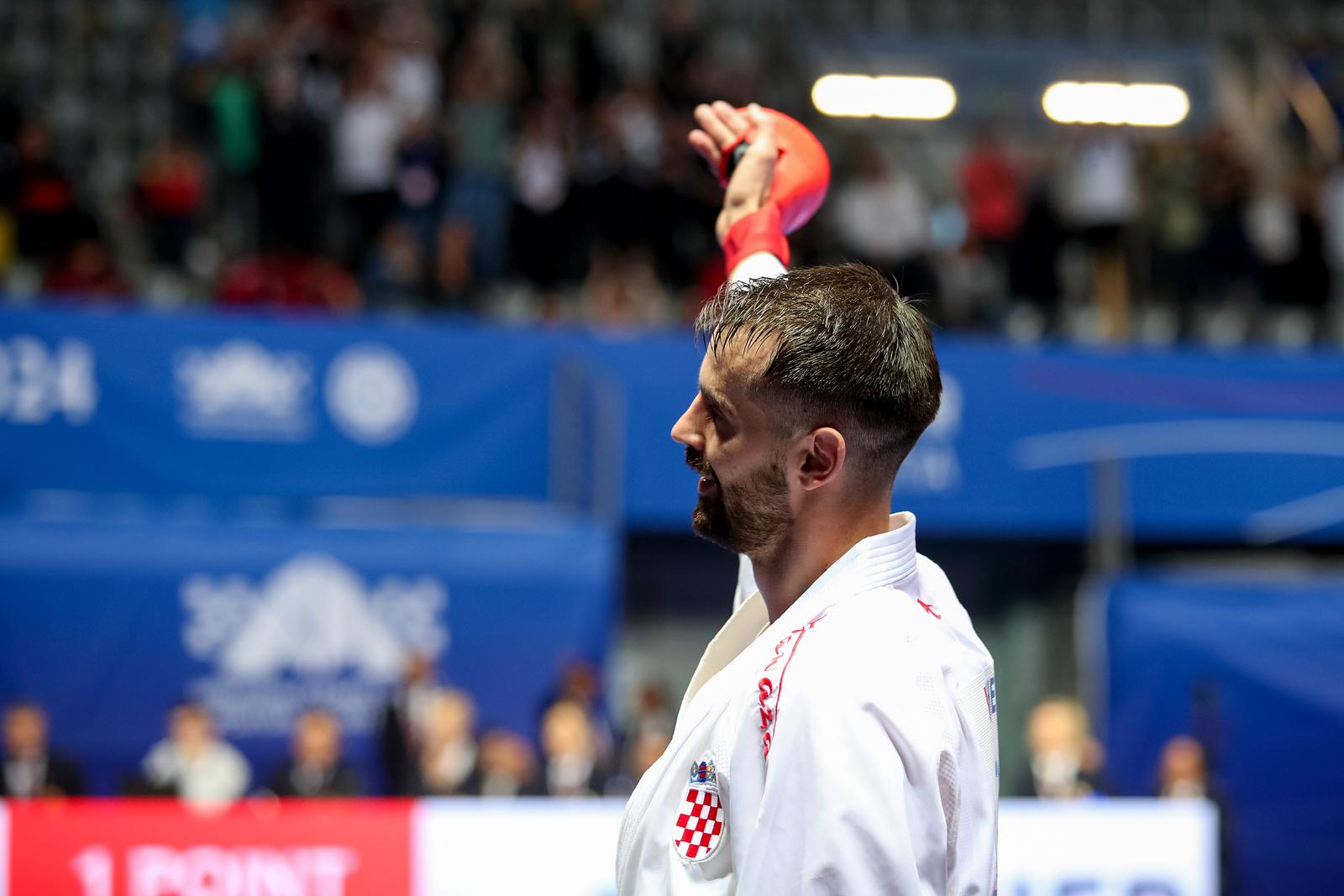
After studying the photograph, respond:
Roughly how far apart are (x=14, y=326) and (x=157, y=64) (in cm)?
443

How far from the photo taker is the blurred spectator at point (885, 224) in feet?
43.5

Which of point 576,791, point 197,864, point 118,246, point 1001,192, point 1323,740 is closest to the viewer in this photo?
point 197,864

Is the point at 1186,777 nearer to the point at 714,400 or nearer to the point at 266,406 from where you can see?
the point at 266,406

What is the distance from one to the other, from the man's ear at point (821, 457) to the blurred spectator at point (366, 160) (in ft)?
35.5

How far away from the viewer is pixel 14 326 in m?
10.2

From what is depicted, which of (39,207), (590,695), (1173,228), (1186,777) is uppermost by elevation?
(1173,228)

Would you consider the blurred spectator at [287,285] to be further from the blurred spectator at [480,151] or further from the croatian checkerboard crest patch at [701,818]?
the croatian checkerboard crest patch at [701,818]

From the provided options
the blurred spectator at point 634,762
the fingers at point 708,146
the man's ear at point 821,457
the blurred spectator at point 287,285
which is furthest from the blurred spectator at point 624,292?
the man's ear at point 821,457

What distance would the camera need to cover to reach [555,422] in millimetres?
11031

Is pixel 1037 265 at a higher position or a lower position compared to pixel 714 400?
higher

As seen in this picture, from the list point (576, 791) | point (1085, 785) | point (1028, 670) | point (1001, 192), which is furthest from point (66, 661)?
point (1001, 192)

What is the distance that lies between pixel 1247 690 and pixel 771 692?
28.9ft

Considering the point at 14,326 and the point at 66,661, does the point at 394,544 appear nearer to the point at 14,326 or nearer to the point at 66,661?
the point at 66,661

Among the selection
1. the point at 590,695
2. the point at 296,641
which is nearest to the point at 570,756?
the point at 590,695
